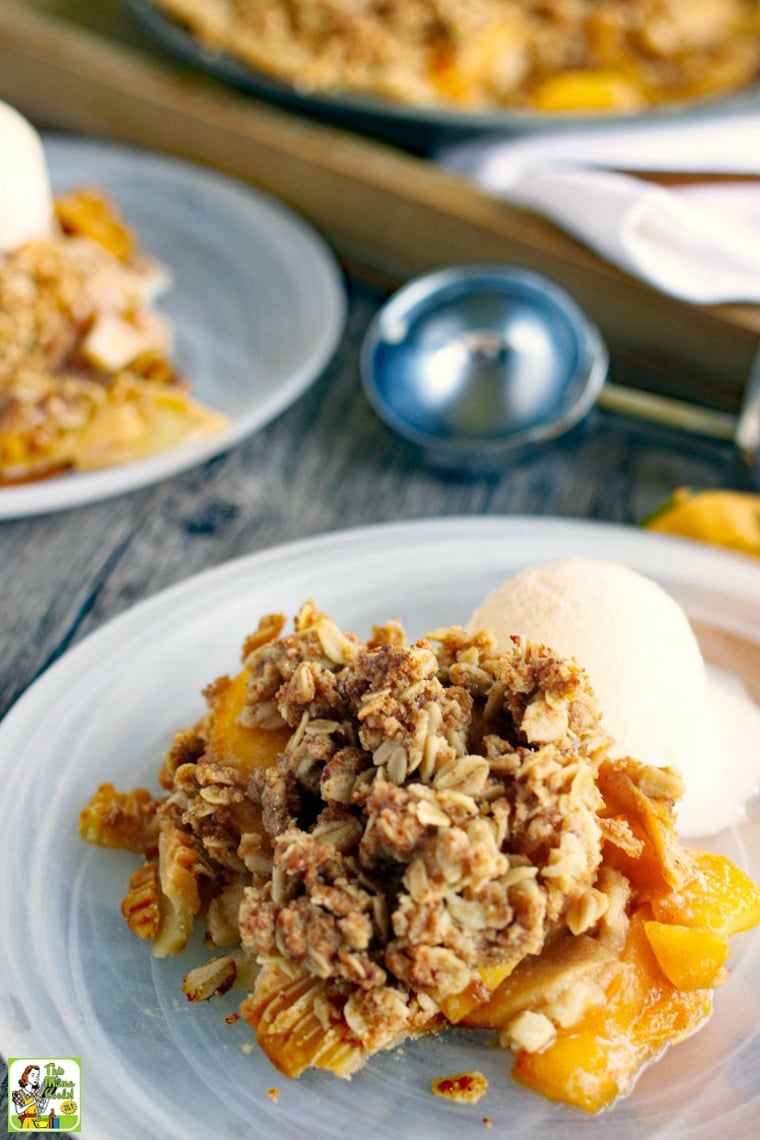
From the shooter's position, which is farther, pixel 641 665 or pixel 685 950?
pixel 641 665

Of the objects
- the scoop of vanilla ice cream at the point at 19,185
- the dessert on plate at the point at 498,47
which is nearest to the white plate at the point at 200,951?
the scoop of vanilla ice cream at the point at 19,185

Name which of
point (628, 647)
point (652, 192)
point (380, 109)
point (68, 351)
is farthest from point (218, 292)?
point (628, 647)

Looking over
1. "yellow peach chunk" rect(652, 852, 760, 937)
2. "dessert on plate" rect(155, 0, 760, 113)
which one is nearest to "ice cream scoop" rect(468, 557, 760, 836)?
"yellow peach chunk" rect(652, 852, 760, 937)

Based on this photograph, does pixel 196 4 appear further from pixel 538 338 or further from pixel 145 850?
pixel 145 850

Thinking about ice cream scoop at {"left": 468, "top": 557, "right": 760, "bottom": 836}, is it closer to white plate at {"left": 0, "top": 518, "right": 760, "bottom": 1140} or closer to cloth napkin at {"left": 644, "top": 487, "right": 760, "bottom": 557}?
white plate at {"left": 0, "top": 518, "right": 760, "bottom": 1140}

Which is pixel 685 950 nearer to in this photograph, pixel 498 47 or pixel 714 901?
pixel 714 901

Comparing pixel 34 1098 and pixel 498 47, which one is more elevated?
pixel 498 47

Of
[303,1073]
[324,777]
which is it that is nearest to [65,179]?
[324,777]
